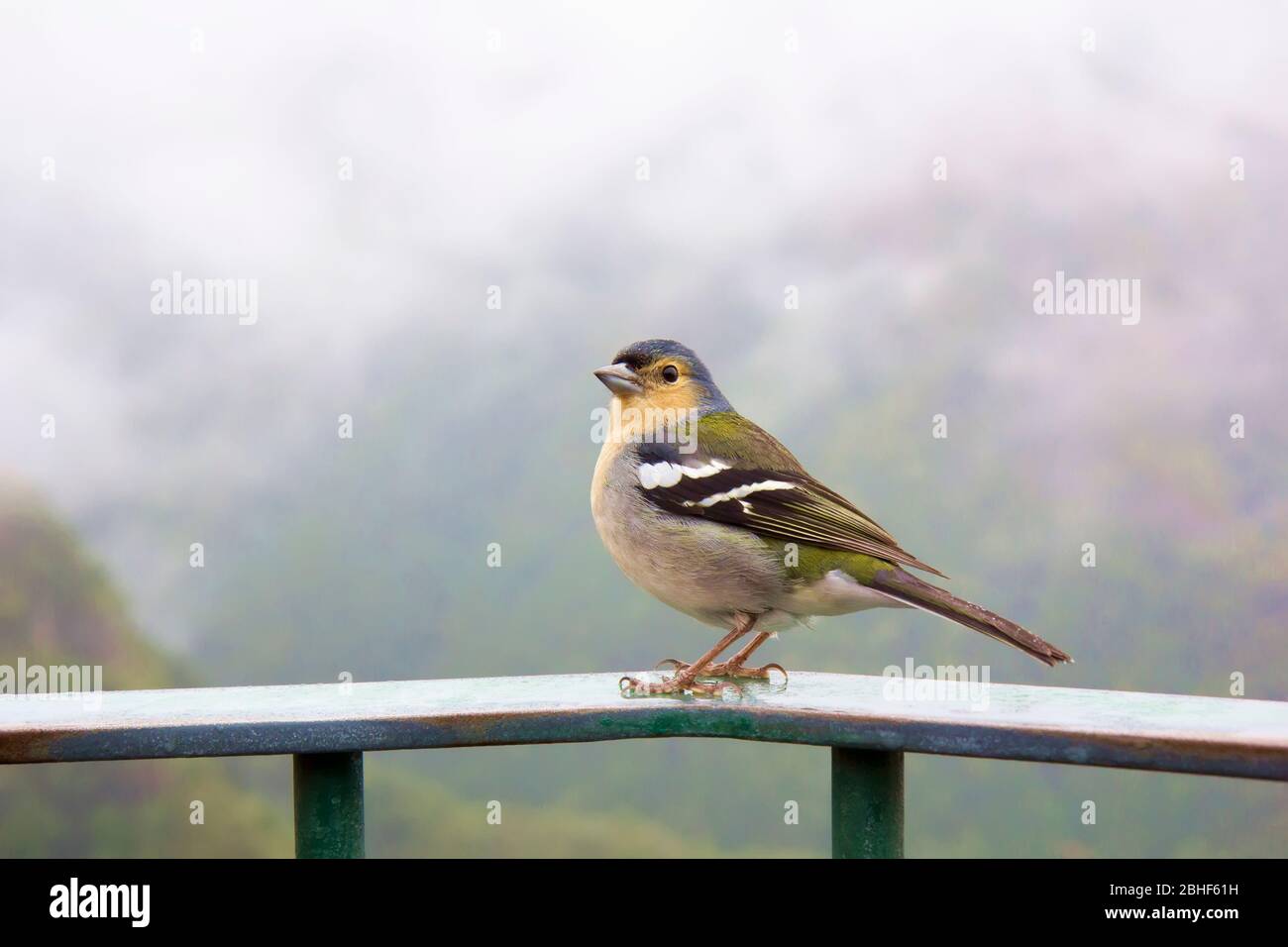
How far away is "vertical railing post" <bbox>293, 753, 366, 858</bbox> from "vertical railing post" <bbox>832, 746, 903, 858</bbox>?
1298 mm

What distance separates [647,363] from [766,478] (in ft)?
2.31

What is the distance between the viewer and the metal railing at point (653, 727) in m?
3.12

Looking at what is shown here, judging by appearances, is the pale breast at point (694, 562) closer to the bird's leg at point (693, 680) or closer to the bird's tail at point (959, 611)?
the bird's leg at point (693, 680)

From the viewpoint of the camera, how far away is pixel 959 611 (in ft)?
13.7

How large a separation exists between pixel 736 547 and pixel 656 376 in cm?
98

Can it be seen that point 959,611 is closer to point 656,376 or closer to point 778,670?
point 778,670

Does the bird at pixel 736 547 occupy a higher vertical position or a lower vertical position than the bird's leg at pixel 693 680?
higher

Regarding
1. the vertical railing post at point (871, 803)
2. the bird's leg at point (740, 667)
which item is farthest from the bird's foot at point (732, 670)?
the vertical railing post at point (871, 803)

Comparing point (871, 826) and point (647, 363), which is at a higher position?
point (647, 363)

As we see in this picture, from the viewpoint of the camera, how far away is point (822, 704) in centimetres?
363

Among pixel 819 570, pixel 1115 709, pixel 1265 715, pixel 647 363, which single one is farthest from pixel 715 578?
pixel 1265 715

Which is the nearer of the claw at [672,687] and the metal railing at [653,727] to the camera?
the metal railing at [653,727]

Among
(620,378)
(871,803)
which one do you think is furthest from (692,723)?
(620,378)

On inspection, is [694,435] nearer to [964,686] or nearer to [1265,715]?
[964,686]
